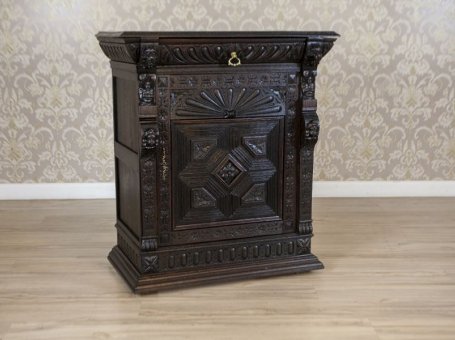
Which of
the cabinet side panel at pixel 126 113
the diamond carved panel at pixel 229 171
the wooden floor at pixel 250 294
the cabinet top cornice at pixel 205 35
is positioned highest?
the cabinet top cornice at pixel 205 35

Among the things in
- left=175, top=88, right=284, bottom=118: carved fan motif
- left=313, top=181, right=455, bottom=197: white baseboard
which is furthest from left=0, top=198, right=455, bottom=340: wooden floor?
left=175, top=88, right=284, bottom=118: carved fan motif

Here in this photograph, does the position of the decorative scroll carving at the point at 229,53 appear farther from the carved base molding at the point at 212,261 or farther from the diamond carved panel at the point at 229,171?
the carved base molding at the point at 212,261

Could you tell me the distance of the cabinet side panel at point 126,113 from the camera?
8.22ft

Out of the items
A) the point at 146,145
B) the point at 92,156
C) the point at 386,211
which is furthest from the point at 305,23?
the point at 146,145

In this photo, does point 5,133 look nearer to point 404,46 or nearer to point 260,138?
point 260,138

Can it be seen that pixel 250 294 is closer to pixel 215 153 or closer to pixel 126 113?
pixel 215 153

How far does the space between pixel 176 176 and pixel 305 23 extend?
1.62 metres

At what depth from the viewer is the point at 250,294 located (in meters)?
2.55

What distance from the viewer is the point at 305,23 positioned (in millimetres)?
3777

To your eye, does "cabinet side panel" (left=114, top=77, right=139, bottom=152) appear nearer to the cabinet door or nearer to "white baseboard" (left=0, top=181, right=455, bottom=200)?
the cabinet door

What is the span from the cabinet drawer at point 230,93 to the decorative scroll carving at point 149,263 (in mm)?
552

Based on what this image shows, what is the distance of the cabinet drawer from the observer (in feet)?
8.18

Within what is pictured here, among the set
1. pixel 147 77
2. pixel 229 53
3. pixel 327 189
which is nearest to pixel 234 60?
pixel 229 53

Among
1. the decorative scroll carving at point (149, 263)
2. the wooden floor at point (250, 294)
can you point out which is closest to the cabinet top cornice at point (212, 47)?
the decorative scroll carving at point (149, 263)
